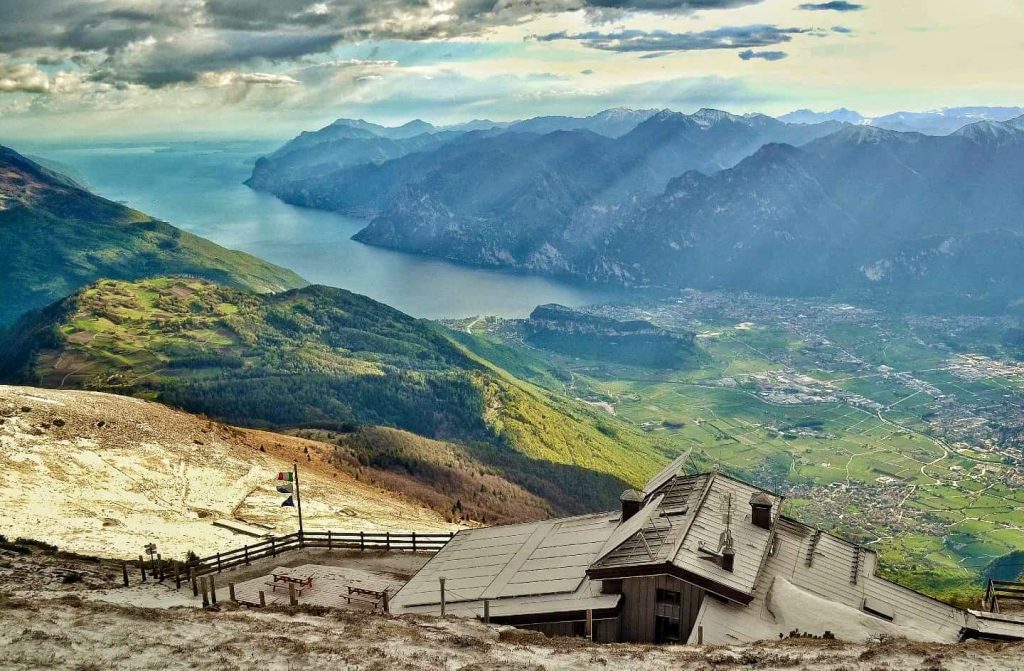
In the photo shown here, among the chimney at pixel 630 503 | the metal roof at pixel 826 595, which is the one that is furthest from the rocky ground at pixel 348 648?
the chimney at pixel 630 503

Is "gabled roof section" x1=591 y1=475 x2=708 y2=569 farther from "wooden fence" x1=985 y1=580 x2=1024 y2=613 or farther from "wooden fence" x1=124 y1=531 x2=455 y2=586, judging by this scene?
"wooden fence" x1=985 y1=580 x2=1024 y2=613

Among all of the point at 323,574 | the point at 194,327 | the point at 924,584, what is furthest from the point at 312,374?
the point at 323,574

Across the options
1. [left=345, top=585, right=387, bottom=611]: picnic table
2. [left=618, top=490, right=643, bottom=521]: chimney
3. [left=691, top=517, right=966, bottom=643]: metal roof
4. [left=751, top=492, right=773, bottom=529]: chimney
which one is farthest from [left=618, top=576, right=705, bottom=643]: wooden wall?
[left=345, top=585, right=387, bottom=611]: picnic table

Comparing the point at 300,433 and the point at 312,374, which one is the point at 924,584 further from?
the point at 312,374

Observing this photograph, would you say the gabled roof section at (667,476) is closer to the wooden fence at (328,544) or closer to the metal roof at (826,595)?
the metal roof at (826,595)

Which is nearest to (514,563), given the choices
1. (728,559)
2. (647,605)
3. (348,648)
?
(647,605)
